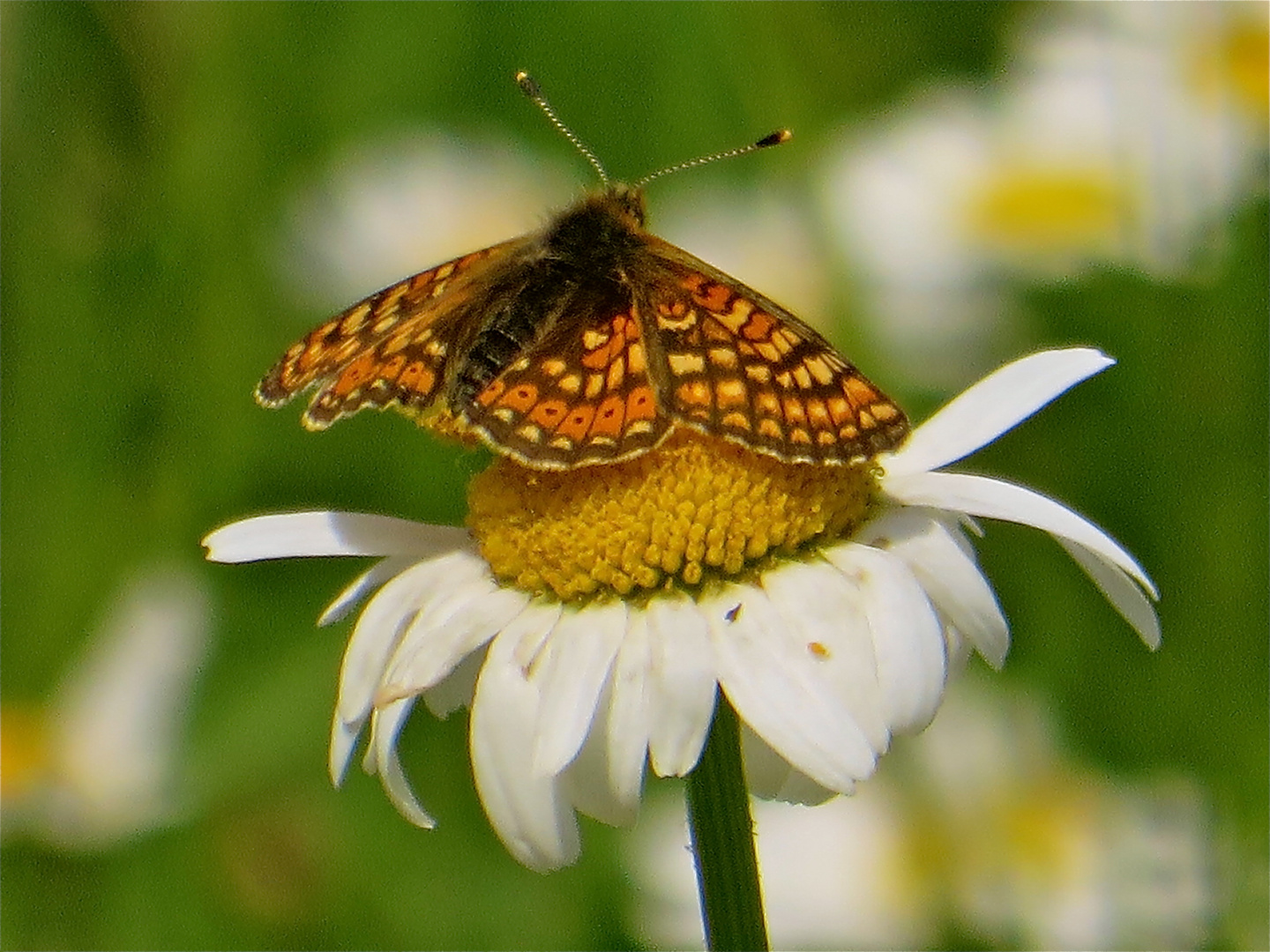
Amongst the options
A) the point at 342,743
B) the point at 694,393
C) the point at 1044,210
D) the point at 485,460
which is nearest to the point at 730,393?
the point at 694,393

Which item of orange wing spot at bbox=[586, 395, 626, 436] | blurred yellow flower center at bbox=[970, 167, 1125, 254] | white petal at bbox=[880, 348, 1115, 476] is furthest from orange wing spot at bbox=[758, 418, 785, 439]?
blurred yellow flower center at bbox=[970, 167, 1125, 254]

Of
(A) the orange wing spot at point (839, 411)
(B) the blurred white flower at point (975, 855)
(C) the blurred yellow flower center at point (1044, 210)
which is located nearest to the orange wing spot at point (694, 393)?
(A) the orange wing spot at point (839, 411)

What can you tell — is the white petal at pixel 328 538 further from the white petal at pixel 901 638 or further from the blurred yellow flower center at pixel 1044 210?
the blurred yellow flower center at pixel 1044 210

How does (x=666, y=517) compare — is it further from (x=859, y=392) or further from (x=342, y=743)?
(x=342, y=743)

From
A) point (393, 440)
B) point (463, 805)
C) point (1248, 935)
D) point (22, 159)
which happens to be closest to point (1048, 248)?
point (393, 440)

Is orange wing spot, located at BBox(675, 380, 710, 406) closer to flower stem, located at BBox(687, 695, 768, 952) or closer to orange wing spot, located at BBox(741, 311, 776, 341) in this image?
orange wing spot, located at BBox(741, 311, 776, 341)

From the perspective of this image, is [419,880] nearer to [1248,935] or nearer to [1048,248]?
[1248,935]
